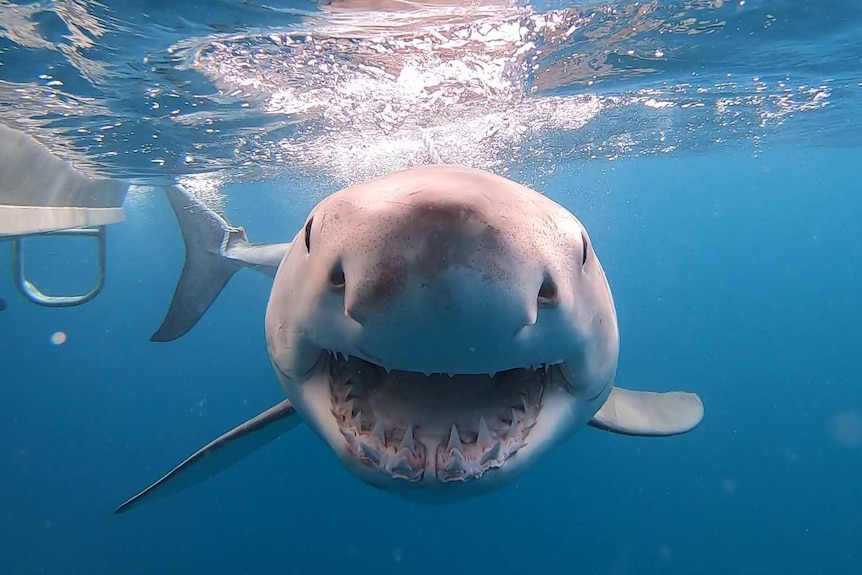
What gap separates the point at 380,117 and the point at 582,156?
12.2 meters

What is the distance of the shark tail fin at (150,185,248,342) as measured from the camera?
8.80 metres

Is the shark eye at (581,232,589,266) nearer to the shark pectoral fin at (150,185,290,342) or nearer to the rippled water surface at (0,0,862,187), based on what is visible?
the rippled water surface at (0,0,862,187)

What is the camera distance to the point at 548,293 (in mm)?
1624

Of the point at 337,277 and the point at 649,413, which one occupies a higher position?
the point at 337,277

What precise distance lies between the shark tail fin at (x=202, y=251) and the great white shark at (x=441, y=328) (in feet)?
21.8

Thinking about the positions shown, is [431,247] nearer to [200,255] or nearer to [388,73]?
[200,255]

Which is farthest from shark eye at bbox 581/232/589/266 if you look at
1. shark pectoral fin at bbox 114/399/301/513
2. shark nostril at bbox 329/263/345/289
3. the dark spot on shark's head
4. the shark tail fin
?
the shark tail fin

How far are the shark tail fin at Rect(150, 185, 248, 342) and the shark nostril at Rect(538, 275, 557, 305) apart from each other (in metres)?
7.66

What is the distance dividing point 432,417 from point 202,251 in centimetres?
793

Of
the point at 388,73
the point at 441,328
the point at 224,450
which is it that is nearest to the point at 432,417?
the point at 441,328

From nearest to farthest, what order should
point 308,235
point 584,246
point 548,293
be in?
1. point 548,293
2. point 584,246
3. point 308,235

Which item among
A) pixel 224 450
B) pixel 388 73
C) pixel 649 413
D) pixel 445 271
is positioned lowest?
pixel 649 413

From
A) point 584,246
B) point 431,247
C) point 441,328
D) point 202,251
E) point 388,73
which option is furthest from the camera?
point 388,73

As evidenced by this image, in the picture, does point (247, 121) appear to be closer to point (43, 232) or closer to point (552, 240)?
point (43, 232)
